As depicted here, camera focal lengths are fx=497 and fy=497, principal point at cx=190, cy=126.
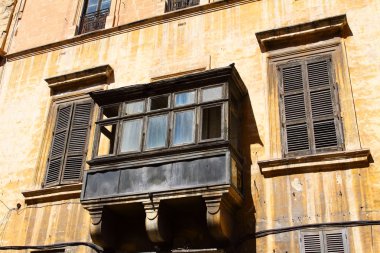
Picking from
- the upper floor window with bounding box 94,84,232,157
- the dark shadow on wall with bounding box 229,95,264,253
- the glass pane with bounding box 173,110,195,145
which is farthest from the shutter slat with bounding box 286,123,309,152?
A: the glass pane with bounding box 173,110,195,145

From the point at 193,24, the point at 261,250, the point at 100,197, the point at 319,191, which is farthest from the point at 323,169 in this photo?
the point at 193,24

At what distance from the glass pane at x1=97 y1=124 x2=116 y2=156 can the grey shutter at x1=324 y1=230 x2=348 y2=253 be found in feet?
14.9

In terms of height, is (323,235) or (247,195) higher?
(247,195)

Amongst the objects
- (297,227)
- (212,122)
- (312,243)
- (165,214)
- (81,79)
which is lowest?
(312,243)

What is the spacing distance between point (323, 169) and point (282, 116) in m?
1.38

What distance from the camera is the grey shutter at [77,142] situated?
10.5 meters

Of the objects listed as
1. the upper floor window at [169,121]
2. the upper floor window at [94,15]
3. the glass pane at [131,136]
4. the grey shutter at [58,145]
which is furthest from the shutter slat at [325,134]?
the upper floor window at [94,15]

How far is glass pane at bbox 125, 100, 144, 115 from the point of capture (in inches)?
380

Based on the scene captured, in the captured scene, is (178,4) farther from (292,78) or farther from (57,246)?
(57,246)

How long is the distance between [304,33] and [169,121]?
10.4 ft

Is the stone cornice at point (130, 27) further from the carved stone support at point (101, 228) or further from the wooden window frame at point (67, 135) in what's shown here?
the carved stone support at point (101, 228)

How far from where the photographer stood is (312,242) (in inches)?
312

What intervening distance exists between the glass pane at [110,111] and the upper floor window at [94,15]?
3.41m

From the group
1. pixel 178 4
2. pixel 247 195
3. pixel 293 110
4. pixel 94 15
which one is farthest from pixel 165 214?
pixel 94 15
